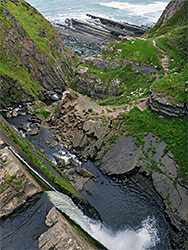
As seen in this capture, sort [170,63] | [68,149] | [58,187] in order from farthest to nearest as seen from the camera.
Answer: [170,63]
[68,149]
[58,187]

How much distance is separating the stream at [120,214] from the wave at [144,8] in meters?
114

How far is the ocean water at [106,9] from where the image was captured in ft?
368

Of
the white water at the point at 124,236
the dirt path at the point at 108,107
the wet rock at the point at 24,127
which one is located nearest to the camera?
the white water at the point at 124,236

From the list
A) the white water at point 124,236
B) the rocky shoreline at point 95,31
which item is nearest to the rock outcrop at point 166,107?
the white water at point 124,236

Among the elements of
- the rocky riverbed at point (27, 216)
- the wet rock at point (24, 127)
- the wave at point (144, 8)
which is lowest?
the wave at point (144, 8)

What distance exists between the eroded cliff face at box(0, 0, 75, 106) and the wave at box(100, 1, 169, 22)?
7937 centimetres

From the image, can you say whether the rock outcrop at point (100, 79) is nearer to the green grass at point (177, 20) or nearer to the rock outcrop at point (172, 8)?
the green grass at point (177, 20)

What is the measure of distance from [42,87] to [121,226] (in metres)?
40.0

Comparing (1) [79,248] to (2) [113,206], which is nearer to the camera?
(1) [79,248]

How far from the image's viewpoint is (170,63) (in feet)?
144

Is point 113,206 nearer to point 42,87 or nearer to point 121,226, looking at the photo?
point 121,226

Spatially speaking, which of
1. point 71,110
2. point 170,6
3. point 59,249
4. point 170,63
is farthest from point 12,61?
point 170,6

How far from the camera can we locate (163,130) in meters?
29.8

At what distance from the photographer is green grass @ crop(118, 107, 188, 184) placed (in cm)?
2659
